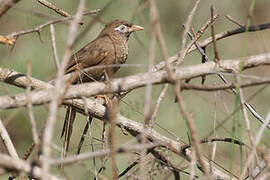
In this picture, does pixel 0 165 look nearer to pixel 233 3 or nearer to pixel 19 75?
pixel 19 75

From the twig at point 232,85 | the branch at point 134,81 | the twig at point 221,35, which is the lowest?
the twig at point 232,85

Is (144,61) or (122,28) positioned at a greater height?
(122,28)

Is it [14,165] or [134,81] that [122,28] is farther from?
[14,165]

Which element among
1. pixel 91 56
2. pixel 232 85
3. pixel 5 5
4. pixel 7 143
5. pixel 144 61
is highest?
pixel 5 5

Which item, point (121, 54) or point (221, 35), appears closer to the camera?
point (221, 35)

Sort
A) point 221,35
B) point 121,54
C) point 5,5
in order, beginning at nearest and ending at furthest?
point 5,5 < point 221,35 < point 121,54

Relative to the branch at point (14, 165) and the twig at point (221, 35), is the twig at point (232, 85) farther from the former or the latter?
the branch at point (14, 165)

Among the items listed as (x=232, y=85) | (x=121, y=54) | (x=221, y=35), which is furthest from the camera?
(x=121, y=54)

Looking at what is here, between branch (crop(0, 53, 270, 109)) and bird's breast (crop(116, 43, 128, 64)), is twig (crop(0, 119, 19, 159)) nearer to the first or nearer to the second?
branch (crop(0, 53, 270, 109))

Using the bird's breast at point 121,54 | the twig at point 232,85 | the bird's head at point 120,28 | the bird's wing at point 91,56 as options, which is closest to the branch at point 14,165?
the twig at point 232,85

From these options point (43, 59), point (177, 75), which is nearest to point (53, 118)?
point (177, 75)

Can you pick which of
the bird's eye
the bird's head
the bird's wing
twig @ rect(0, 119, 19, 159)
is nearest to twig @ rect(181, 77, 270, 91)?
twig @ rect(0, 119, 19, 159)

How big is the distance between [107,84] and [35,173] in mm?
660

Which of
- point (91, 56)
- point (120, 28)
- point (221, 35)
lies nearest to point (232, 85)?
point (221, 35)
